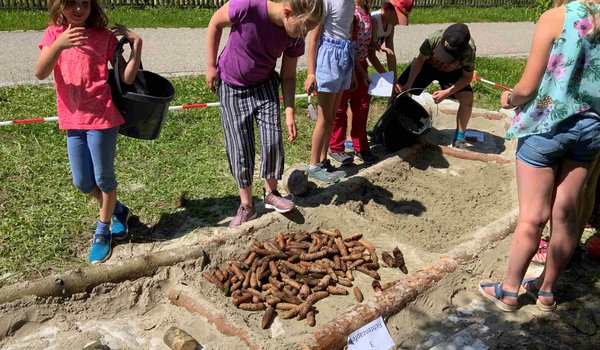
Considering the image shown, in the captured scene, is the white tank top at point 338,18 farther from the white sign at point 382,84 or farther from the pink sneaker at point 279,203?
the pink sneaker at point 279,203

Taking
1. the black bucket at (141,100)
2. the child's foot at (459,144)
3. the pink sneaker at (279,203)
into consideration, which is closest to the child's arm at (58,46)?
the black bucket at (141,100)

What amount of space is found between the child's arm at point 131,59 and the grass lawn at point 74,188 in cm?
130

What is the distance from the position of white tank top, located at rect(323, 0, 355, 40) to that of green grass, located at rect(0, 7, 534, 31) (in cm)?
721

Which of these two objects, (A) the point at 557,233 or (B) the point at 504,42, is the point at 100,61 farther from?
(B) the point at 504,42

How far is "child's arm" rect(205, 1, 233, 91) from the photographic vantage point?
4.12m

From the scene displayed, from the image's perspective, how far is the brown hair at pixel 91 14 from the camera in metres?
3.69

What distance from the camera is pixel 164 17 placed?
1332cm

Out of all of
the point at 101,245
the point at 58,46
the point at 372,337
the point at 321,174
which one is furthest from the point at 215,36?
the point at 372,337

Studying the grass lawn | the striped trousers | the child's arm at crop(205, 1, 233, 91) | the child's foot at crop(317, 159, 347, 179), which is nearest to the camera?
the child's arm at crop(205, 1, 233, 91)

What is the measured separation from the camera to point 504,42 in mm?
15047

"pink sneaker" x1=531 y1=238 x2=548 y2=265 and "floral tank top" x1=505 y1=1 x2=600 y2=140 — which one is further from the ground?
"floral tank top" x1=505 y1=1 x2=600 y2=140

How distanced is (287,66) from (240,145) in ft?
2.30

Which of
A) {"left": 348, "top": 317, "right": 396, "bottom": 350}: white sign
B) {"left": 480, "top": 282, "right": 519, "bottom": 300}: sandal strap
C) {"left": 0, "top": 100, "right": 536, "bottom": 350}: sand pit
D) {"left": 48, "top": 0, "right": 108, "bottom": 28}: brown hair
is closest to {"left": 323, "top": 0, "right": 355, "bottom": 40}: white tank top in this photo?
{"left": 0, "top": 100, "right": 536, "bottom": 350}: sand pit

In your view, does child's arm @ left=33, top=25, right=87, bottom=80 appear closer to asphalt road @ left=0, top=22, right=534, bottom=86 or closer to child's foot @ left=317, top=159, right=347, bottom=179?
child's foot @ left=317, top=159, right=347, bottom=179
